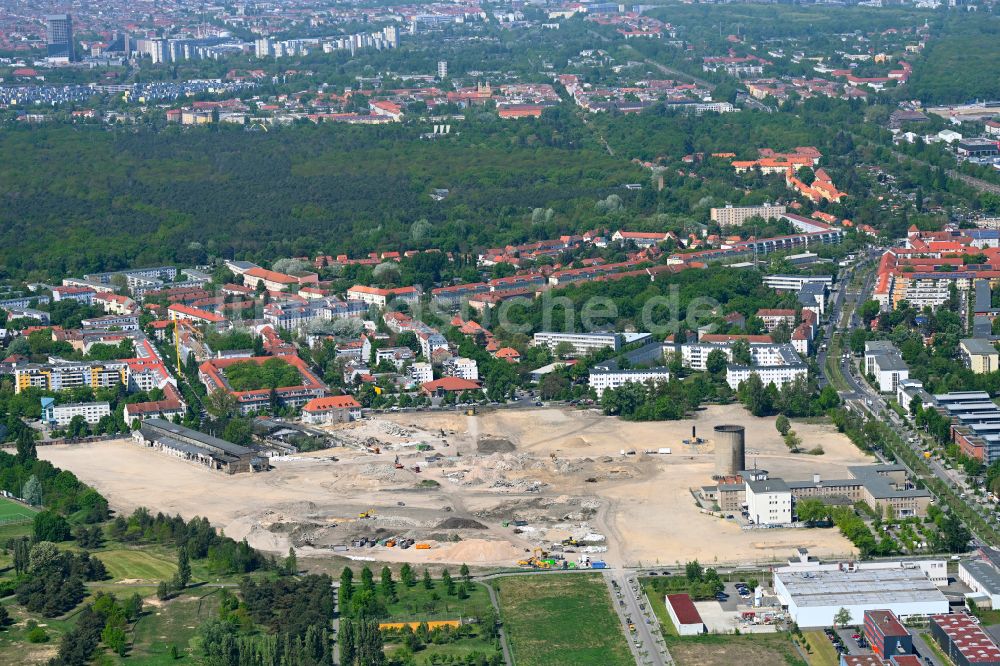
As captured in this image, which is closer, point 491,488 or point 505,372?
point 491,488

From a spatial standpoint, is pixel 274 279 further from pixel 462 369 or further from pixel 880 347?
pixel 880 347

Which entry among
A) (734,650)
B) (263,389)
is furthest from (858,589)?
(263,389)

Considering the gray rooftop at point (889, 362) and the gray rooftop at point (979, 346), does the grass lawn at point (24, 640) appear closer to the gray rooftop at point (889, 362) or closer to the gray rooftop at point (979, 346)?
the gray rooftop at point (889, 362)

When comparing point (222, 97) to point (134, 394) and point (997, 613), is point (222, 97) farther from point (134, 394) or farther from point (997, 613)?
point (997, 613)

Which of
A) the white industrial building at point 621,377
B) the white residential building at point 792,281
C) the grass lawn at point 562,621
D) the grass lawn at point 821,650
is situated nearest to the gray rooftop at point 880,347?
the white industrial building at point 621,377

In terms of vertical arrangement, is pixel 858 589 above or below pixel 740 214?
above

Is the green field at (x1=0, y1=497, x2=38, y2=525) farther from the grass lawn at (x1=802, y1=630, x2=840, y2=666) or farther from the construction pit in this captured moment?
the grass lawn at (x1=802, y1=630, x2=840, y2=666)

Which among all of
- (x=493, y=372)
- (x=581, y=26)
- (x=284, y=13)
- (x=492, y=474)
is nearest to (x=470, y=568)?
(x=492, y=474)

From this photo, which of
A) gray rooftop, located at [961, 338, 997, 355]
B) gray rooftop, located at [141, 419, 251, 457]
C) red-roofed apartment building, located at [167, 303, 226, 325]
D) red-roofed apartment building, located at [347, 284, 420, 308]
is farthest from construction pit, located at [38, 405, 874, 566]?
red-roofed apartment building, located at [347, 284, 420, 308]
